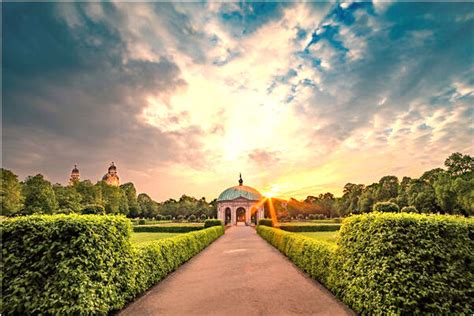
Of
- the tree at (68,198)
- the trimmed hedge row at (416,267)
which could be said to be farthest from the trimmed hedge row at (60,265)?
the tree at (68,198)

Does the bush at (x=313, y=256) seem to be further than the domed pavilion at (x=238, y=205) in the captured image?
No

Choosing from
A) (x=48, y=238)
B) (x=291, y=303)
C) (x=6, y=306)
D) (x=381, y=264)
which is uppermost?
(x=48, y=238)

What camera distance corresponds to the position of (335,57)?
1215 centimetres

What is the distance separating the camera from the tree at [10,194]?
36.8m

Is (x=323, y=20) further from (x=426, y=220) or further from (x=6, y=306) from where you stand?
(x=6, y=306)

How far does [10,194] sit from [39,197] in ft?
18.4

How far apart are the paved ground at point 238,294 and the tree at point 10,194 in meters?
38.2

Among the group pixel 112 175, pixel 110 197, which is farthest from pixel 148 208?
pixel 110 197

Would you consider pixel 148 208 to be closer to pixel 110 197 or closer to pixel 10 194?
pixel 110 197

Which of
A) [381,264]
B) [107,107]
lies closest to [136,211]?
[107,107]

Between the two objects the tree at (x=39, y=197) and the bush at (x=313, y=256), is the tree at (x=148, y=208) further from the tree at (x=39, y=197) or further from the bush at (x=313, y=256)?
the bush at (x=313, y=256)

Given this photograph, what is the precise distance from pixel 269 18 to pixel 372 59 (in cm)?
513

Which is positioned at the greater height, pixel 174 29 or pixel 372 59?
pixel 174 29

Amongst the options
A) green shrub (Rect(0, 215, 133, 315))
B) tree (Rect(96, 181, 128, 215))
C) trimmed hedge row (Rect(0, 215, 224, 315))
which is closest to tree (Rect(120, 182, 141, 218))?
tree (Rect(96, 181, 128, 215))
